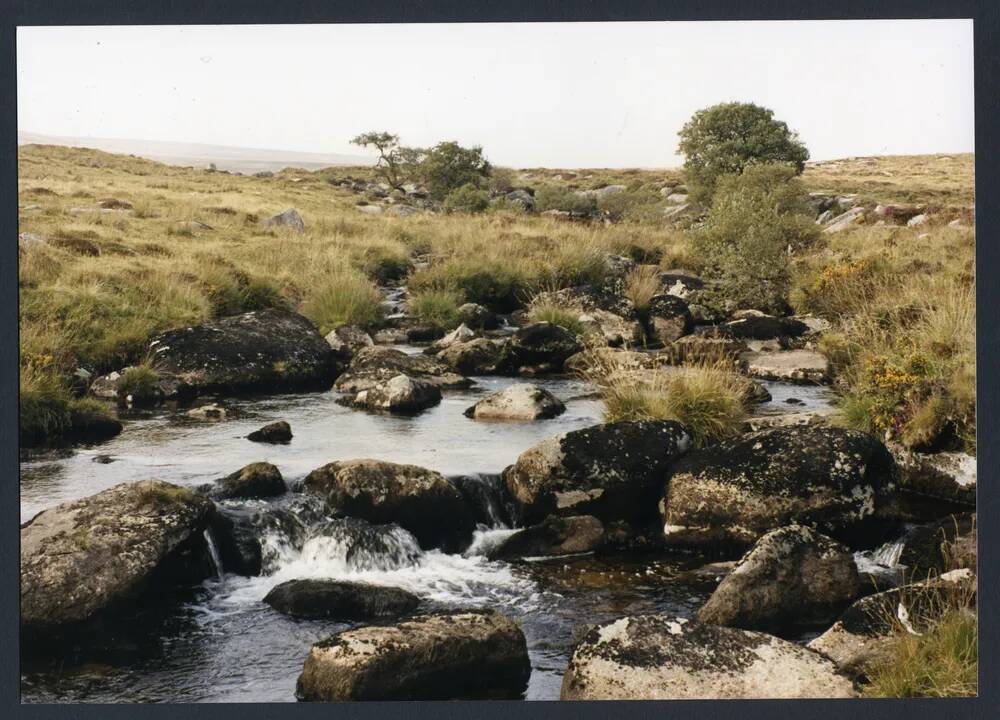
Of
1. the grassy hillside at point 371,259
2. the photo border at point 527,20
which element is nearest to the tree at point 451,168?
the grassy hillside at point 371,259

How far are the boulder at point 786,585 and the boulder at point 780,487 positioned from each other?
1.94ft

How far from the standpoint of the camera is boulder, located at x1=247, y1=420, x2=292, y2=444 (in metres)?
8.76

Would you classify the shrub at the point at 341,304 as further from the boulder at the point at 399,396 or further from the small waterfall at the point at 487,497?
the small waterfall at the point at 487,497

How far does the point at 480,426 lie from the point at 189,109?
3716mm

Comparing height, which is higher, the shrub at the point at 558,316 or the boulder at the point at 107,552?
the shrub at the point at 558,316

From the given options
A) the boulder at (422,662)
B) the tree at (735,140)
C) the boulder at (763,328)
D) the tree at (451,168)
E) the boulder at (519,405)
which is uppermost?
the tree at (735,140)

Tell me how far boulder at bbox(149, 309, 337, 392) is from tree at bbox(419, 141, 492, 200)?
8.48ft

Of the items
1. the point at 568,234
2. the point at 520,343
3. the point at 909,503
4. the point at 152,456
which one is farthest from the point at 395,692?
the point at 568,234

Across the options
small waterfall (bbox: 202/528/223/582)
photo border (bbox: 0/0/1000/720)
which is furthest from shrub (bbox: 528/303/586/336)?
small waterfall (bbox: 202/528/223/582)

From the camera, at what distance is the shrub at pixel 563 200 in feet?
37.0

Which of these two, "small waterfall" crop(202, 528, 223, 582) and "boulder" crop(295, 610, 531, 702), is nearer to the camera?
"boulder" crop(295, 610, 531, 702)

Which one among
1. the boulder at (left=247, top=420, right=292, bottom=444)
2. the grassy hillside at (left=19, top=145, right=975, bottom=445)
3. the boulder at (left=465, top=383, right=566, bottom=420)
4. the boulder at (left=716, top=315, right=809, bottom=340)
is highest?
the grassy hillside at (left=19, top=145, right=975, bottom=445)

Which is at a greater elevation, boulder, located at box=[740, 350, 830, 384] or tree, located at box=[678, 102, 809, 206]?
tree, located at box=[678, 102, 809, 206]

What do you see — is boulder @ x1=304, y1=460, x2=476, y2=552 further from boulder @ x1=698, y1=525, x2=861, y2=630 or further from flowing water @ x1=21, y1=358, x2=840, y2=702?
boulder @ x1=698, y1=525, x2=861, y2=630
